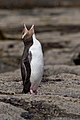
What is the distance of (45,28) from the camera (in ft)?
77.7

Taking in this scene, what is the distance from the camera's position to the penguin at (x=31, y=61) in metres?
7.60

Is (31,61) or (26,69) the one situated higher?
(31,61)

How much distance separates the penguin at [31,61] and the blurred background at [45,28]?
8.41 m

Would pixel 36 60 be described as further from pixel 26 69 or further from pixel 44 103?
pixel 44 103

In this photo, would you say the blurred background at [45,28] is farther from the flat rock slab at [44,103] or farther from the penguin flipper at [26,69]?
the penguin flipper at [26,69]

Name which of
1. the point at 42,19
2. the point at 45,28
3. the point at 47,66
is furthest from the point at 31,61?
the point at 42,19

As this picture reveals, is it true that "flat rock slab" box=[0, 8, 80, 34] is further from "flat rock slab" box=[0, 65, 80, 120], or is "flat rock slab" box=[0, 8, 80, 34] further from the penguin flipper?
the penguin flipper

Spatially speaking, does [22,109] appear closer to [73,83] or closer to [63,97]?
[63,97]

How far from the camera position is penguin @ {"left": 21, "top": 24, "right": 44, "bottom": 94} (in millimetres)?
7602

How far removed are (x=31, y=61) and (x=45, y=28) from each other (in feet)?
A: 52.9

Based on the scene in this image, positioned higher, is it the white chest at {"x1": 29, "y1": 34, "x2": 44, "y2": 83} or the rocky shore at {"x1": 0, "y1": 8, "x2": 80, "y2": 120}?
the white chest at {"x1": 29, "y1": 34, "x2": 44, "y2": 83}

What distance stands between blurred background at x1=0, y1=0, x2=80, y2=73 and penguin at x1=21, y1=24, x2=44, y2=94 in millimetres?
8405

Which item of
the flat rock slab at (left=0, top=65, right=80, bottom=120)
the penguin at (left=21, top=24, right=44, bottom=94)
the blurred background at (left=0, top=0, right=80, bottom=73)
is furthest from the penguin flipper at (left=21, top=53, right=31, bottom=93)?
the blurred background at (left=0, top=0, right=80, bottom=73)

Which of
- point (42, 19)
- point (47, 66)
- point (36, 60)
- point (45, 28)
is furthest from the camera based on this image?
point (42, 19)
